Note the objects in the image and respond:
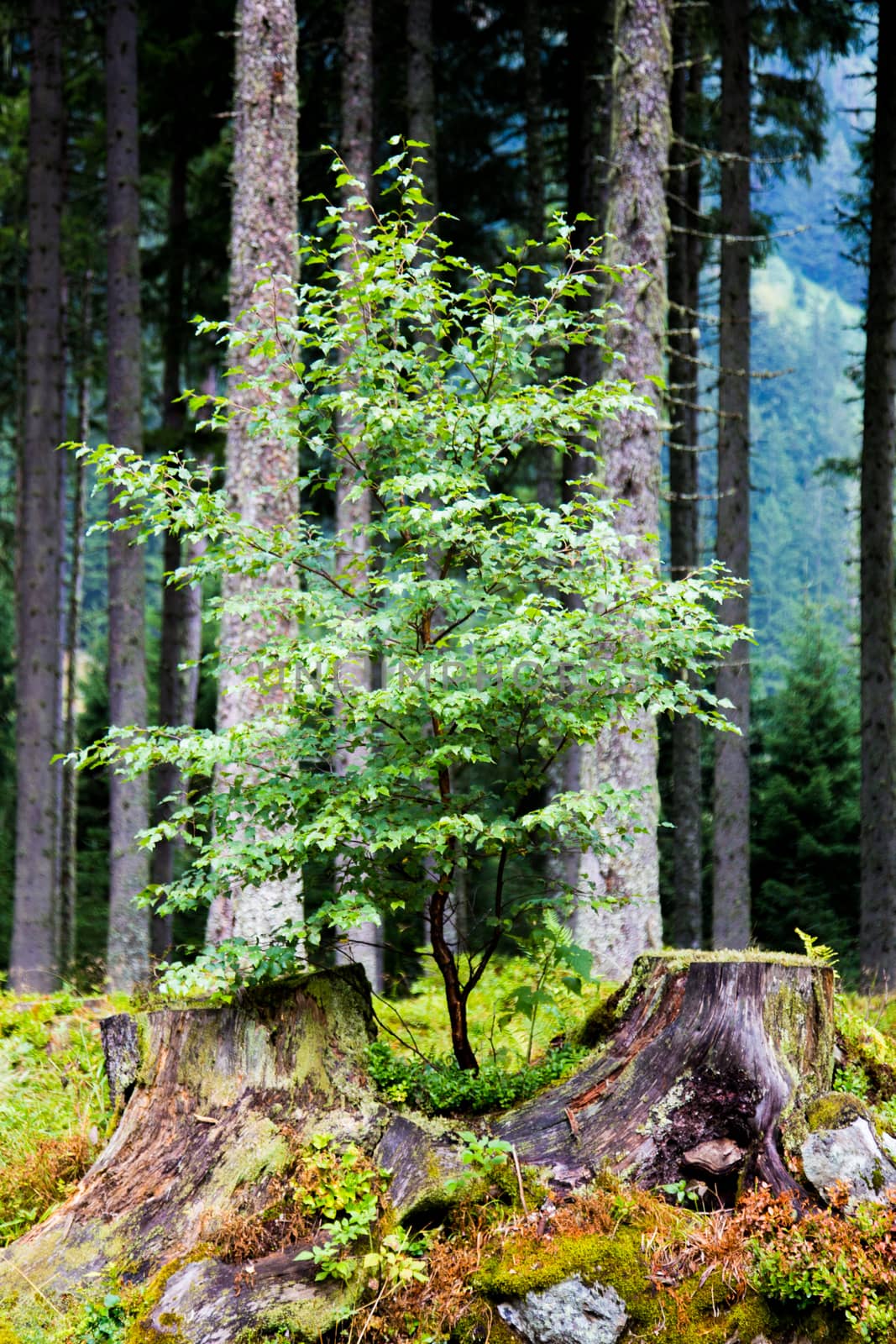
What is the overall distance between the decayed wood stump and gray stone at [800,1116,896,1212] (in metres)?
0.12

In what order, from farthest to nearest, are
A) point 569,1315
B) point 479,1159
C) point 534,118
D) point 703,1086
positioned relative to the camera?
point 534,118 → point 703,1086 → point 479,1159 → point 569,1315

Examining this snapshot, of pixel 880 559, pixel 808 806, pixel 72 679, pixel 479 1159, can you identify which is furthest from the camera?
pixel 72 679

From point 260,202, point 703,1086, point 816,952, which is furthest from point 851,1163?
point 260,202

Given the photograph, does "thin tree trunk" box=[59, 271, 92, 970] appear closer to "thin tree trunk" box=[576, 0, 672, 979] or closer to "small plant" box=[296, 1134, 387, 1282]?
"thin tree trunk" box=[576, 0, 672, 979]

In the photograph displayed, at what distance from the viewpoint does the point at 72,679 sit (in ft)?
64.2

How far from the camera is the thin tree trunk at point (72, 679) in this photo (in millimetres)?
17078

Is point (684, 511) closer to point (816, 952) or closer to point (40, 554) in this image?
point (40, 554)

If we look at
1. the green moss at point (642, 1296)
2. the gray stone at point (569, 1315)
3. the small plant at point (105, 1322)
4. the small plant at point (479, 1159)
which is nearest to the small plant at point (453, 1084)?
the small plant at point (479, 1159)

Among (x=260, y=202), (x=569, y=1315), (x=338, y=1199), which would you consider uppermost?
(x=260, y=202)

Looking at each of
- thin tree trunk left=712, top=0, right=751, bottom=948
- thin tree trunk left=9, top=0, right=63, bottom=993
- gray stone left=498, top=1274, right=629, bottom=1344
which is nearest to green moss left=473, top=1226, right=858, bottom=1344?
gray stone left=498, top=1274, right=629, bottom=1344

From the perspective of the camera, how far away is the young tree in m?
4.01

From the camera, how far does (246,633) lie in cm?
752

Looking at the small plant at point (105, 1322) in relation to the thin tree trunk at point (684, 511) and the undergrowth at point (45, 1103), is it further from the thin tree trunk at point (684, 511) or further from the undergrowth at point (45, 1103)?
the thin tree trunk at point (684, 511)

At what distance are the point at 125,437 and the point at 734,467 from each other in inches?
253
